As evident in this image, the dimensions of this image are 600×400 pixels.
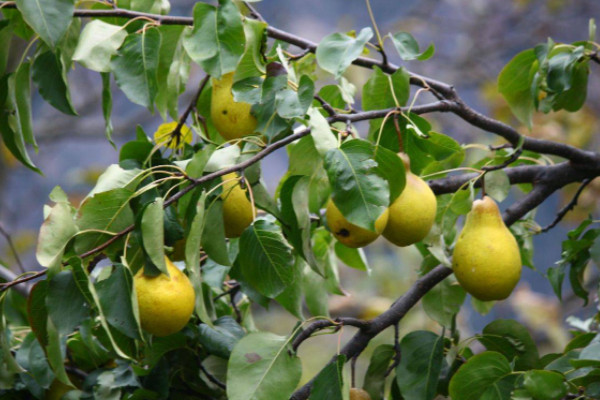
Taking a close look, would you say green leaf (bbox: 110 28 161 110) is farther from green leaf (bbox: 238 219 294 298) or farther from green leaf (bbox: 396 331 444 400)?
green leaf (bbox: 396 331 444 400)

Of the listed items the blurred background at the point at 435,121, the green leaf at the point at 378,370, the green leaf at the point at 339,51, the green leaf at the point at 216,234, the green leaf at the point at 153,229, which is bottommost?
the blurred background at the point at 435,121

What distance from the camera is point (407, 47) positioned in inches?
39.1

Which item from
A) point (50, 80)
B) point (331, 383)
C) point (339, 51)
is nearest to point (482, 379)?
point (331, 383)

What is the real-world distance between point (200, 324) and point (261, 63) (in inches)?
15.6

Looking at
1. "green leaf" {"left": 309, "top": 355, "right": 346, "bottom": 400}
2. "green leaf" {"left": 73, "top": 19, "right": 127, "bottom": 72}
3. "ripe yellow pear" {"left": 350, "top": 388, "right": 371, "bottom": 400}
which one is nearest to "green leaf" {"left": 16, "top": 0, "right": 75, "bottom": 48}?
"green leaf" {"left": 73, "top": 19, "right": 127, "bottom": 72}

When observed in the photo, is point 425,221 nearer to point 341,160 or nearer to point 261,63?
point 341,160

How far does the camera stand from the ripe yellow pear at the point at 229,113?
94cm

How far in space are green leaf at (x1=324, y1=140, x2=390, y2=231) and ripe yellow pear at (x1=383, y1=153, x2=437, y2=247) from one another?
9cm

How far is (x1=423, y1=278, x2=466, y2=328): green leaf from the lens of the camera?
3.73ft

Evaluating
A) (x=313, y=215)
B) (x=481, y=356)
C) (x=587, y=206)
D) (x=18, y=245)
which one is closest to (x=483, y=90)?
(x=587, y=206)

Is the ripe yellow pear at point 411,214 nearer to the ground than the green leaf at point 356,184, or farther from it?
nearer to the ground

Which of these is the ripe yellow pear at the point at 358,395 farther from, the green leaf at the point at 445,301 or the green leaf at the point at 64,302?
the green leaf at the point at 64,302

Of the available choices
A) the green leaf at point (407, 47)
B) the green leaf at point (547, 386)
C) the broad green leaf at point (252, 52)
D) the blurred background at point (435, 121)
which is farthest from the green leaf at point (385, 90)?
the blurred background at point (435, 121)

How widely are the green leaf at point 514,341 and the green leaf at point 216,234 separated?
46 centimetres
